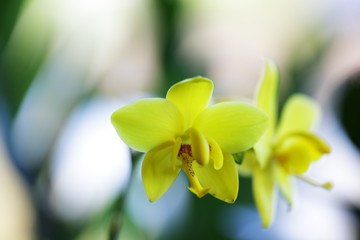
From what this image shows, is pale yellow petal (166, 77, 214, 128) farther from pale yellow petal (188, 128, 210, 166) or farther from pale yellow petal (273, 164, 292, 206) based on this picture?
pale yellow petal (273, 164, 292, 206)

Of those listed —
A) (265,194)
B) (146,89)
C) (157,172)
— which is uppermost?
(157,172)

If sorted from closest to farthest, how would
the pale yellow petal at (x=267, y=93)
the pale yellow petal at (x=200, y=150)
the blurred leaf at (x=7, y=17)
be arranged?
the pale yellow petal at (x=200, y=150) → the pale yellow petal at (x=267, y=93) → the blurred leaf at (x=7, y=17)

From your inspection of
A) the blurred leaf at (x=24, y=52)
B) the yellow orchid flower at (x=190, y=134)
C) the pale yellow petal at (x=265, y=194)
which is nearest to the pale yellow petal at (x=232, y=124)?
the yellow orchid flower at (x=190, y=134)

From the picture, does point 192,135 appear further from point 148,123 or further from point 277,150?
point 277,150

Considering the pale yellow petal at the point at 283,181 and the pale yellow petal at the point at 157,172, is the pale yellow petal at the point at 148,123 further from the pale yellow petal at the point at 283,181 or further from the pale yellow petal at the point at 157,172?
the pale yellow petal at the point at 283,181

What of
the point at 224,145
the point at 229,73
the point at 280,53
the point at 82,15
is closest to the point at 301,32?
the point at 280,53

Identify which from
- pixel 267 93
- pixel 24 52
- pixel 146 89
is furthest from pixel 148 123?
pixel 146 89

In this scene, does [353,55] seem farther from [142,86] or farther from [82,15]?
[82,15]
